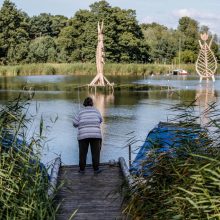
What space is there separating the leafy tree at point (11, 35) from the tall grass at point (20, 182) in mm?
72957

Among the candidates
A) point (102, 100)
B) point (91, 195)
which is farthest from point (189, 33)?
point (91, 195)

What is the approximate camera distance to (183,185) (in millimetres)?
6023

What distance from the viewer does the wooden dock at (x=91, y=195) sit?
26.7ft

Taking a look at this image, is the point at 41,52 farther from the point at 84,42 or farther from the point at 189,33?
the point at 189,33

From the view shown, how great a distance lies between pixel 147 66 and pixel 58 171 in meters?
59.5

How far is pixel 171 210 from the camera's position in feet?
19.3

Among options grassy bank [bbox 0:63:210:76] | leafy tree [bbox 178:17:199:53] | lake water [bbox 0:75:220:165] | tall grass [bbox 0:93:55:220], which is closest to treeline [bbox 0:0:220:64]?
leafy tree [bbox 178:17:199:53]

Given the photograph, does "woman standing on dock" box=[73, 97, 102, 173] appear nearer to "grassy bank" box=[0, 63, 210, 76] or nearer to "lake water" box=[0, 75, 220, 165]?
"lake water" box=[0, 75, 220, 165]

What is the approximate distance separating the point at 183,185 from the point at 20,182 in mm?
2046

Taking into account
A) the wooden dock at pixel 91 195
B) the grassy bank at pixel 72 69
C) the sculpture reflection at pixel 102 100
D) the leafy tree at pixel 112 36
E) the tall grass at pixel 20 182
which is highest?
the leafy tree at pixel 112 36

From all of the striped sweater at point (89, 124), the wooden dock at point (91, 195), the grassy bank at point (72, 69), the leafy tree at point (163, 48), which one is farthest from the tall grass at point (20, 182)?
the leafy tree at point (163, 48)

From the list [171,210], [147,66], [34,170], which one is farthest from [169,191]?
[147,66]

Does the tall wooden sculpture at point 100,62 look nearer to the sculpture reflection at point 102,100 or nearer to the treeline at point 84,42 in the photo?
the sculpture reflection at point 102,100

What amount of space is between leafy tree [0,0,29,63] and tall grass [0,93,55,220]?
73.0 meters
